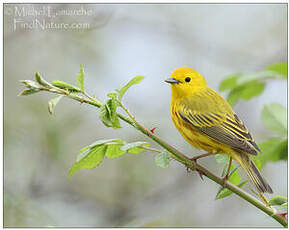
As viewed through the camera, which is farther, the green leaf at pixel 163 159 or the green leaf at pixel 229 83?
the green leaf at pixel 229 83

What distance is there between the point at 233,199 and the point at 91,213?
2.54m

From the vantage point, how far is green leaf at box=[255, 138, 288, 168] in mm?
2812

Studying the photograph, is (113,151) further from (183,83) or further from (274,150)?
(183,83)

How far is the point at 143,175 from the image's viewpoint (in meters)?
5.29

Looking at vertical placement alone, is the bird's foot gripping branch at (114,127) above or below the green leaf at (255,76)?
below

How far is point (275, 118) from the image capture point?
10.1 feet

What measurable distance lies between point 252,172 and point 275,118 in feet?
1.83

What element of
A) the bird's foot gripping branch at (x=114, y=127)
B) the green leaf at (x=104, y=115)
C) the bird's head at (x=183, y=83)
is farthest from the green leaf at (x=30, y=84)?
the bird's head at (x=183, y=83)

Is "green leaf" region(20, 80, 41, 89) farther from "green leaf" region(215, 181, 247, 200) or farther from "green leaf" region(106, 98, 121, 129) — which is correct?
"green leaf" region(215, 181, 247, 200)

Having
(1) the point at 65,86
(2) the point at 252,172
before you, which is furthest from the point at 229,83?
(1) the point at 65,86

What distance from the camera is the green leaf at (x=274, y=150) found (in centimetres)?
281

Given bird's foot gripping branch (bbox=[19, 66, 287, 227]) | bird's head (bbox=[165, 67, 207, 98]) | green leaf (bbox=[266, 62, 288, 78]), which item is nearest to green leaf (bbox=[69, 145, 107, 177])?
bird's foot gripping branch (bbox=[19, 66, 287, 227])

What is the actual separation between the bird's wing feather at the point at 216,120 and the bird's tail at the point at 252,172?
4.8 inches

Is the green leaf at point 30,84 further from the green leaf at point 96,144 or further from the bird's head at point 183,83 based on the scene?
the bird's head at point 183,83
